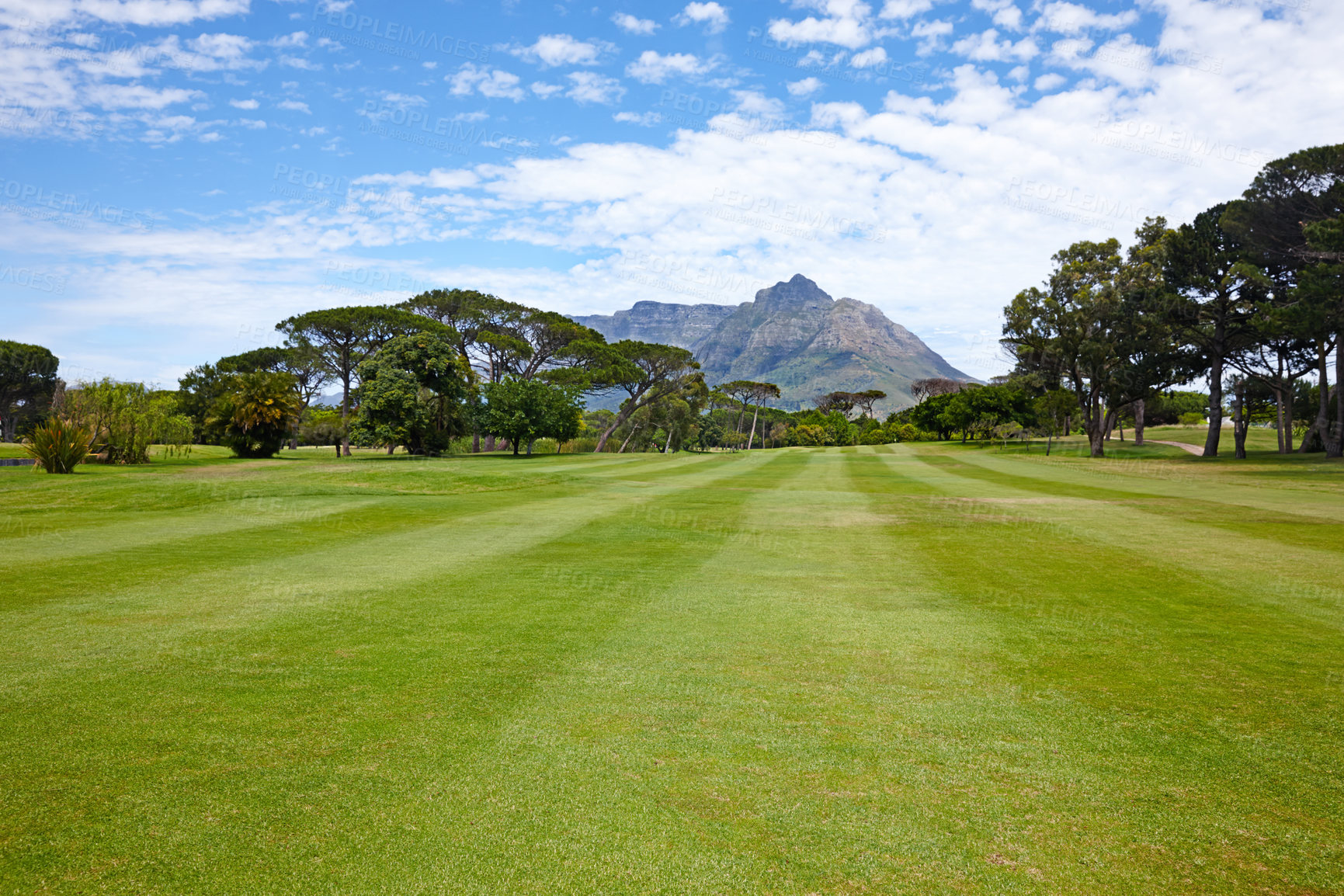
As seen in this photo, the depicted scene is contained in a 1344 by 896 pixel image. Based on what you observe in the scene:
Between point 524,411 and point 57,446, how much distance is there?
28.6m

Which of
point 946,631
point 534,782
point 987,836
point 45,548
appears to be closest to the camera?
point 987,836

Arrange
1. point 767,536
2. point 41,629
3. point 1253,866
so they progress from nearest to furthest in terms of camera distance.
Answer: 1. point 1253,866
2. point 41,629
3. point 767,536

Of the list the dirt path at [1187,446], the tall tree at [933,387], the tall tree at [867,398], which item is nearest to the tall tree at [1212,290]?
the dirt path at [1187,446]

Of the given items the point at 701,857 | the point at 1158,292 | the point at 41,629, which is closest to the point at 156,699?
the point at 41,629

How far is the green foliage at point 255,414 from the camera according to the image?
38906mm

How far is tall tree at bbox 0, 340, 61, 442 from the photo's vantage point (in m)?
65.4

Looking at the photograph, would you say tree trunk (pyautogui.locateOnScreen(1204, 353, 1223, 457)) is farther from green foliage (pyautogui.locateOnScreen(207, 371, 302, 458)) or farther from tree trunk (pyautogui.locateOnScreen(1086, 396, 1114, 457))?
green foliage (pyautogui.locateOnScreen(207, 371, 302, 458))

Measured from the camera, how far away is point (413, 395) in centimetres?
4253

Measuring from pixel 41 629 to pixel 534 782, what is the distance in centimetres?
531

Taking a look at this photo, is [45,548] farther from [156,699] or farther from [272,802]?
[272,802]

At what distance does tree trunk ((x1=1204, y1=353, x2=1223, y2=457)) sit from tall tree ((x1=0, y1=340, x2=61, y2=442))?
94943 millimetres

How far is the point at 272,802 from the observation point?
10.8 feet

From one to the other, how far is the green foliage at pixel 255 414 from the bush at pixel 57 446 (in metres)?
16.9

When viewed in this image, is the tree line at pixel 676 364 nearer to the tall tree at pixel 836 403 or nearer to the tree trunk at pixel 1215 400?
the tree trunk at pixel 1215 400
